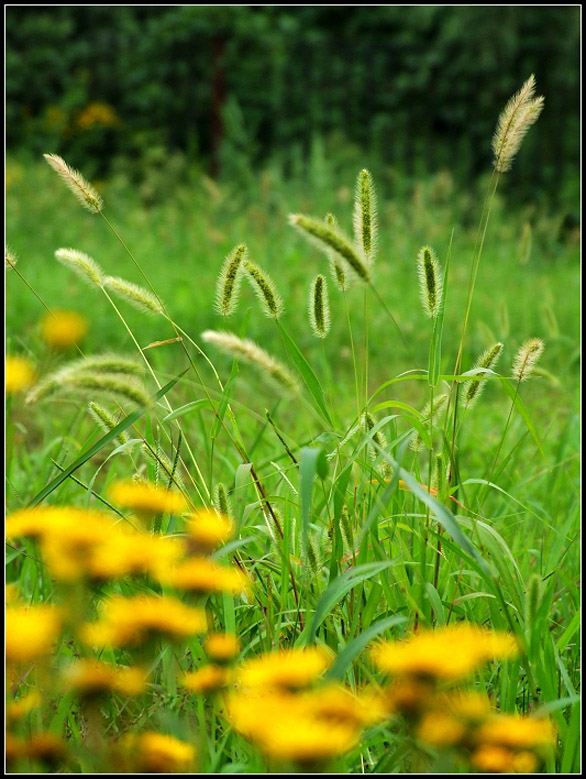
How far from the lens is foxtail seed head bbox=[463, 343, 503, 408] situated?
133 cm

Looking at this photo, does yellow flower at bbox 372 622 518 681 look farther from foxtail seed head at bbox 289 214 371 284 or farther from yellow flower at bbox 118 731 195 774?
foxtail seed head at bbox 289 214 371 284

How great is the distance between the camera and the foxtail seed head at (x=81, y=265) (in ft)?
4.10

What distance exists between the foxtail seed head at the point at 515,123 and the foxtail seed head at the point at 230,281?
406 mm

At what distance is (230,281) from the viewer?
1.26 meters

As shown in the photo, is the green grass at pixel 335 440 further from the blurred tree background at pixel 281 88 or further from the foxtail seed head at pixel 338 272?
the blurred tree background at pixel 281 88

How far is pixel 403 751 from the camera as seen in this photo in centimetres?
94

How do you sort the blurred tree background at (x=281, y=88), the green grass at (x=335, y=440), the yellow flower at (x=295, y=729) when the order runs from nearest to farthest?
the yellow flower at (x=295, y=729) < the green grass at (x=335, y=440) < the blurred tree background at (x=281, y=88)

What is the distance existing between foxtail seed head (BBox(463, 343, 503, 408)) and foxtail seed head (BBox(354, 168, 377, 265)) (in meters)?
0.24

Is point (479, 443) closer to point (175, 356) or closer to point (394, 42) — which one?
point (175, 356)

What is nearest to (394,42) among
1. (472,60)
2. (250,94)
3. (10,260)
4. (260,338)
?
(472,60)

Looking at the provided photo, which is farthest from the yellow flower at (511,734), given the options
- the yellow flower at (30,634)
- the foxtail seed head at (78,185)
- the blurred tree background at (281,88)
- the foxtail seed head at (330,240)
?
the blurred tree background at (281,88)

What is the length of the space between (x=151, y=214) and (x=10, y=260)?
551 centimetres

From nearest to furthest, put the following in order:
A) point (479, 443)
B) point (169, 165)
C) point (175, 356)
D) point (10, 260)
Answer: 1. point (10, 260)
2. point (479, 443)
3. point (175, 356)
4. point (169, 165)

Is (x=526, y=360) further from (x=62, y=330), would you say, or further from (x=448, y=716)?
(x=62, y=330)
